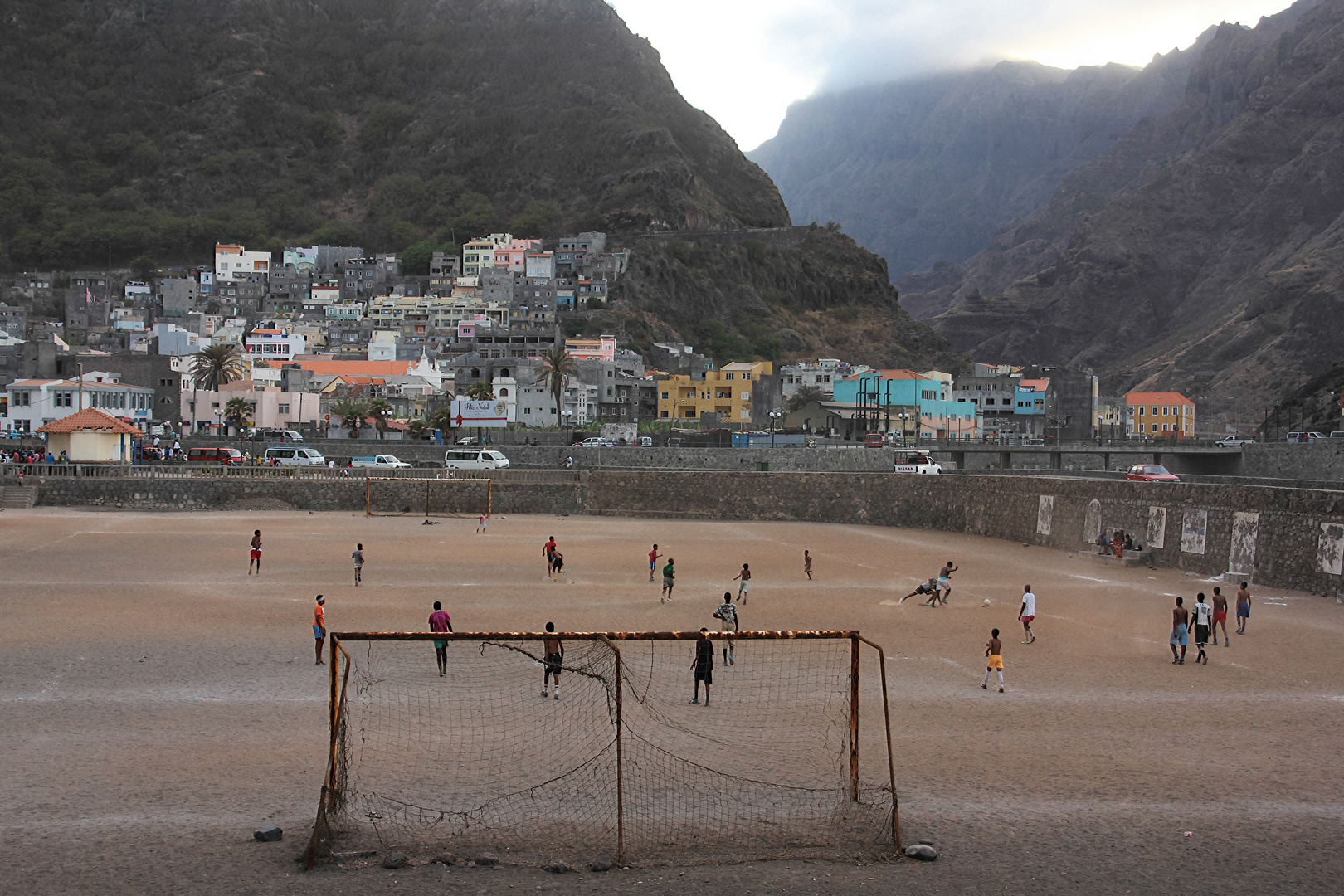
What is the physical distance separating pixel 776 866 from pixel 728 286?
460 ft

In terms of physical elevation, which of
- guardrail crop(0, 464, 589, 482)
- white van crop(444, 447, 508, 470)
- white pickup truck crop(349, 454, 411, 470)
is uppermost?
white van crop(444, 447, 508, 470)

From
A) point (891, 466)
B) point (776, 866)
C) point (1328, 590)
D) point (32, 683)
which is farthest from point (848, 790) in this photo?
point (891, 466)

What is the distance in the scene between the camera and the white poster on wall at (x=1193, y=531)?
28828mm

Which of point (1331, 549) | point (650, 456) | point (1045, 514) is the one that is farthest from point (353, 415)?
point (1331, 549)

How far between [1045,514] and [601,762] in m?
28.6

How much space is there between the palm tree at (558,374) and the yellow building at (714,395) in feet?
30.1

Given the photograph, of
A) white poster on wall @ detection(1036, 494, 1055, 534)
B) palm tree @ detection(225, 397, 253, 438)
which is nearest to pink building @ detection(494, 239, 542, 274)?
palm tree @ detection(225, 397, 253, 438)

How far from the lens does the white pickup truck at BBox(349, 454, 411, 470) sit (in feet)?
174

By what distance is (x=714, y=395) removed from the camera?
94125mm

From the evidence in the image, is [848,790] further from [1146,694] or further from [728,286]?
[728,286]

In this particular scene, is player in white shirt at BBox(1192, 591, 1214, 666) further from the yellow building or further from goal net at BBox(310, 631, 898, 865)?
the yellow building

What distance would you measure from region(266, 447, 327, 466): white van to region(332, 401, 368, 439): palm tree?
50.0 feet

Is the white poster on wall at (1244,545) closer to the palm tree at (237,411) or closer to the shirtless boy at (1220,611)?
the shirtless boy at (1220,611)

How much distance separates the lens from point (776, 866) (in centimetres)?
985
